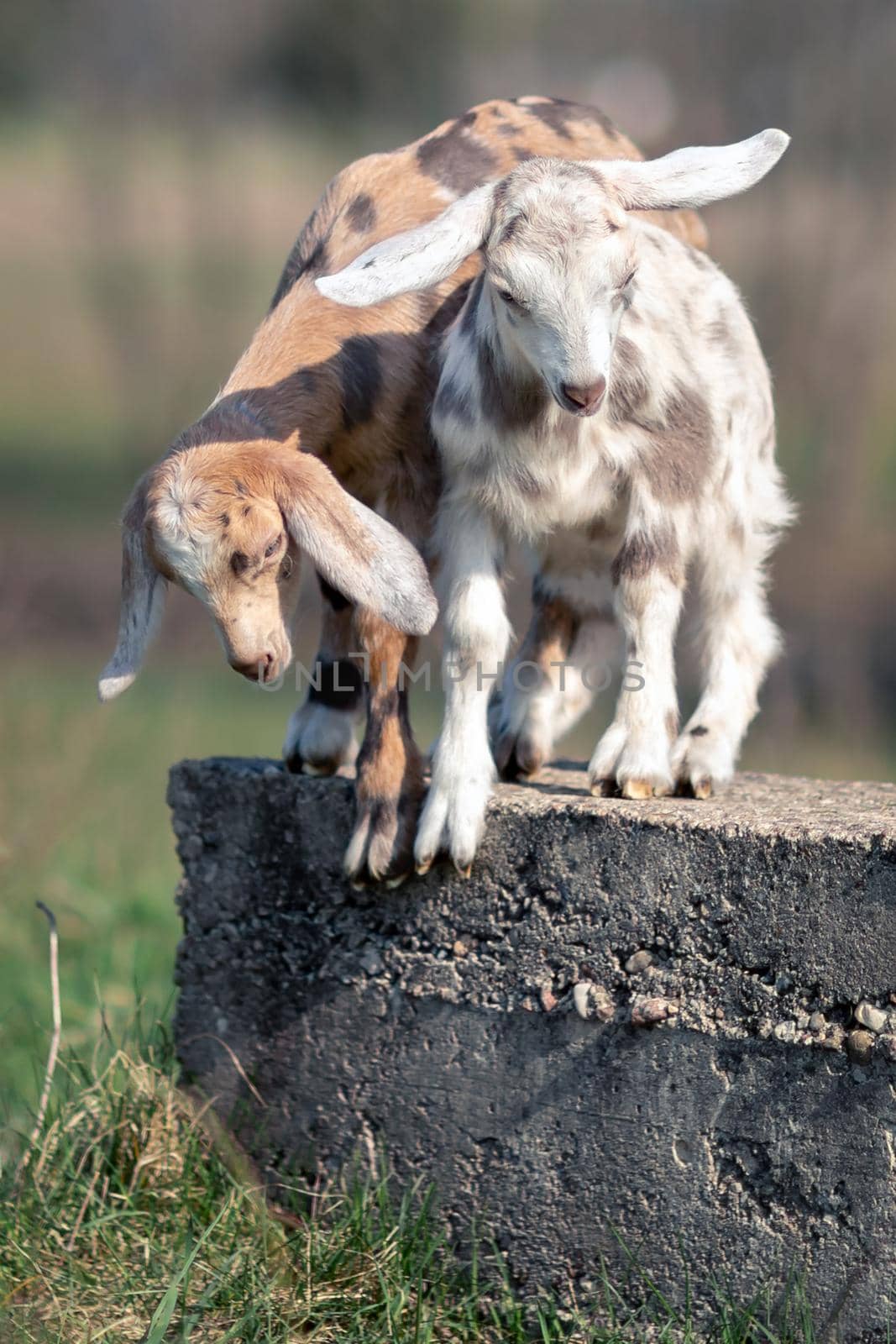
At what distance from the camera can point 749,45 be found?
1003 cm

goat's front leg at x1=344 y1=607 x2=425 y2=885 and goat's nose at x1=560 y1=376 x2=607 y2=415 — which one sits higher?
goat's nose at x1=560 y1=376 x2=607 y2=415

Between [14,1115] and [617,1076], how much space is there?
1502mm

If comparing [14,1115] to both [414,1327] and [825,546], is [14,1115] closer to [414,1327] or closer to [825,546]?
[414,1327]

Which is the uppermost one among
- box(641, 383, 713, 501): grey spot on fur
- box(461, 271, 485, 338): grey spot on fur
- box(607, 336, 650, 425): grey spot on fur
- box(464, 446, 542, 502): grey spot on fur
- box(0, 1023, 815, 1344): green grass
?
box(461, 271, 485, 338): grey spot on fur

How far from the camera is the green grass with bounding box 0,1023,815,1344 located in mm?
2600

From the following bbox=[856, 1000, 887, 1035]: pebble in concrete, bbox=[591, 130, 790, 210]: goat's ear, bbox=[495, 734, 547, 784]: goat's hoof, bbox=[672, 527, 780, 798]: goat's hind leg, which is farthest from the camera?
bbox=[495, 734, 547, 784]: goat's hoof

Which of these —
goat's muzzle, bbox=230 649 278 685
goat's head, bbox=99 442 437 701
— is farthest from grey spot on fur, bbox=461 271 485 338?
goat's muzzle, bbox=230 649 278 685

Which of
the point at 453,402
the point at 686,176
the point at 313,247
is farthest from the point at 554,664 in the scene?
the point at 686,176

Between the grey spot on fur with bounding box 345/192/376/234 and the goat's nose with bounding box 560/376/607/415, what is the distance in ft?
2.55

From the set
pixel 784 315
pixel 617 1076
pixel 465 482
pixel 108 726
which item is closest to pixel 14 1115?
pixel 617 1076

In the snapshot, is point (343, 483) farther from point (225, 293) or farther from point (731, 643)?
point (225, 293)

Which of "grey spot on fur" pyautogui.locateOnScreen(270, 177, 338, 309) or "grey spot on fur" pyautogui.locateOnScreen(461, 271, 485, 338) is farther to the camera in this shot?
"grey spot on fur" pyautogui.locateOnScreen(270, 177, 338, 309)

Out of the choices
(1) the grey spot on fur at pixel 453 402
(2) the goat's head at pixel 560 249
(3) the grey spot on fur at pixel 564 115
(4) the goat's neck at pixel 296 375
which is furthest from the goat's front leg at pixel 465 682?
(3) the grey spot on fur at pixel 564 115

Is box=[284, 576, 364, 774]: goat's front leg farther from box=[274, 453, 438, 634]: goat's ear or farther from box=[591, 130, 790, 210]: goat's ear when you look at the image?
box=[591, 130, 790, 210]: goat's ear
